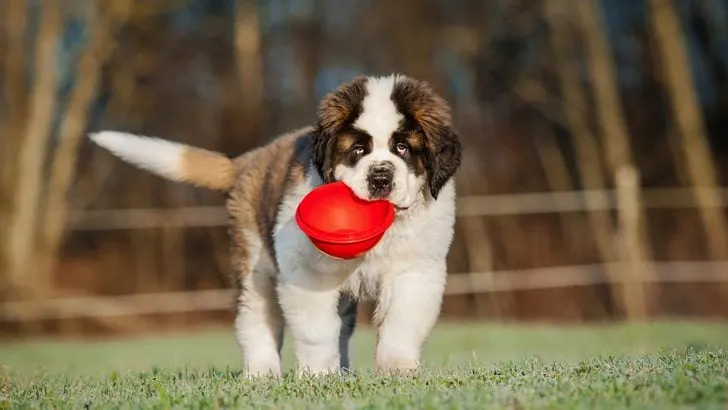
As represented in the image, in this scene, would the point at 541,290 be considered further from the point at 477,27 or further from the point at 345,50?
the point at 345,50

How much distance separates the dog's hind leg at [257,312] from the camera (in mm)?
5699

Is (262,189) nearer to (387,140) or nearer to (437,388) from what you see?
(387,140)

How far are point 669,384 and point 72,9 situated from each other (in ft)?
51.3

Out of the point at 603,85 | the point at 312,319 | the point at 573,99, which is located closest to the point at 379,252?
the point at 312,319

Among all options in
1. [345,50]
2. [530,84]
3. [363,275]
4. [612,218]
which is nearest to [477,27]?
[530,84]

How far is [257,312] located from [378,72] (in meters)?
13.1

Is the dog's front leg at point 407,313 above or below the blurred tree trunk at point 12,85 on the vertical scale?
below

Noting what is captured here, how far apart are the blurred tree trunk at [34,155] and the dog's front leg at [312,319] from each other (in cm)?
1134

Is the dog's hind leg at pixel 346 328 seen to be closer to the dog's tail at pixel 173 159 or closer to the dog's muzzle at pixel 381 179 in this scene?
the dog's muzzle at pixel 381 179

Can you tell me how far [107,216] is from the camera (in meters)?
16.2

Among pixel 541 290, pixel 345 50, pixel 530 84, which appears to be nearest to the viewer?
pixel 541 290

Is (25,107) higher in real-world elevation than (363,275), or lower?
higher

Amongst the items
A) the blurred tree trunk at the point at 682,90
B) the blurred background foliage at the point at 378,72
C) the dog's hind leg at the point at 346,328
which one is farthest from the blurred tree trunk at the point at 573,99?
the dog's hind leg at the point at 346,328

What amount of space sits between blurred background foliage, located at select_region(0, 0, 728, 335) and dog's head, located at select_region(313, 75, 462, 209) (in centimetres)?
1003
